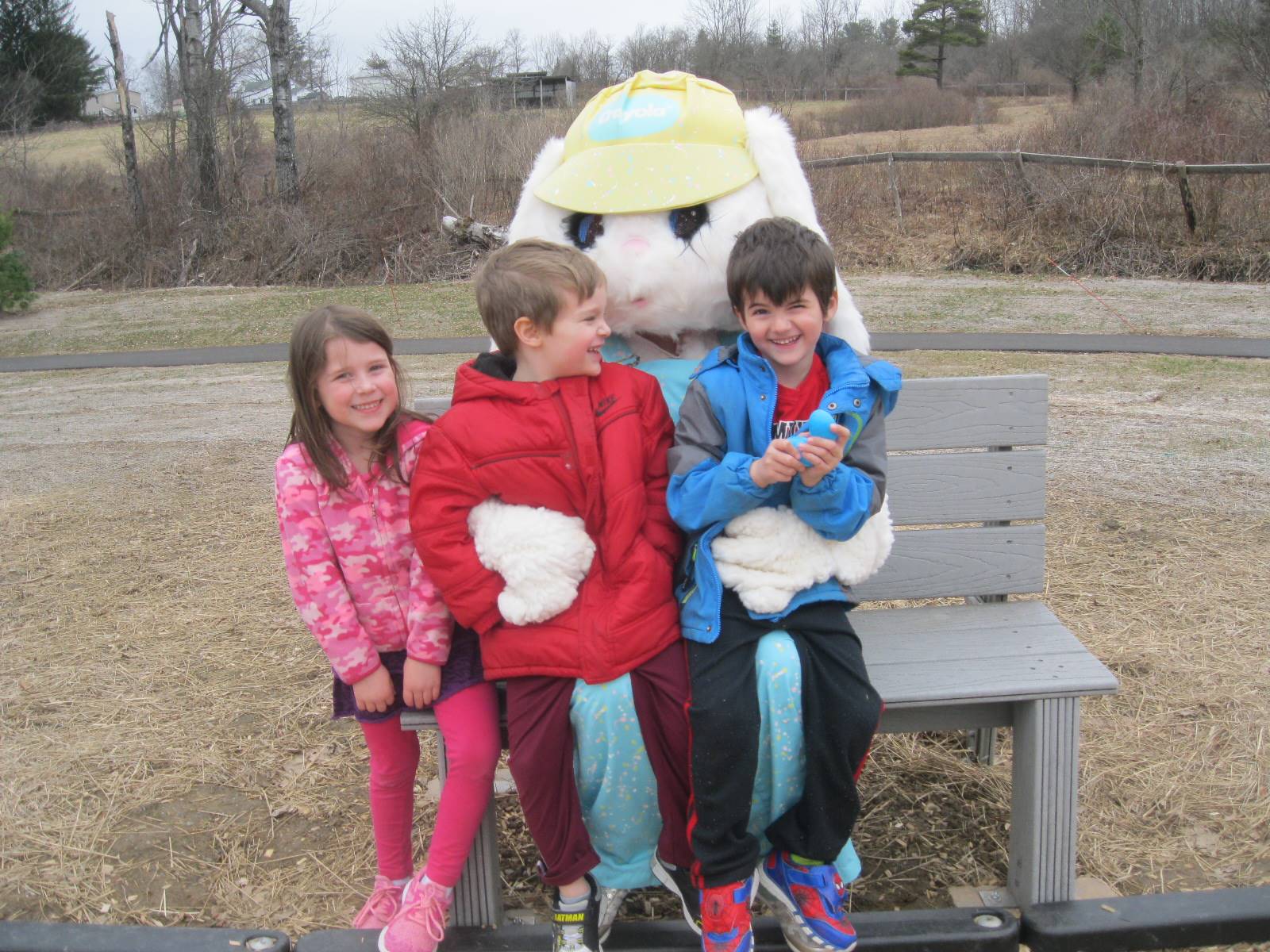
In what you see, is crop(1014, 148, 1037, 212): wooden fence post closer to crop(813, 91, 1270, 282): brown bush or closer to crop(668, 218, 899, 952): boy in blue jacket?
crop(813, 91, 1270, 282): brown bush

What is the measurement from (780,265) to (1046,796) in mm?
1253

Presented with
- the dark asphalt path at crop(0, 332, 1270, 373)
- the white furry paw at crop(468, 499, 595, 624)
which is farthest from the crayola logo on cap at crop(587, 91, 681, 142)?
the dark asphalt path at crop(0, 332, 1270, 373)

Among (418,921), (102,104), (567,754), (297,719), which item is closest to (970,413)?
(567,754)

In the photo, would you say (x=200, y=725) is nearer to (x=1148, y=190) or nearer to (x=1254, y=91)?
(x=1148, y=190)

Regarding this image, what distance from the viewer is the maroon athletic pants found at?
2090 mm

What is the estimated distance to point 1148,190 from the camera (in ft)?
42.3

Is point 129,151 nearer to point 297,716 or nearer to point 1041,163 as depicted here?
point 1041,163

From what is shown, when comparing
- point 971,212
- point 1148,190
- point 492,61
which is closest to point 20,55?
point 492,61

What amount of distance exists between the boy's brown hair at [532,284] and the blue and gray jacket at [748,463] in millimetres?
322

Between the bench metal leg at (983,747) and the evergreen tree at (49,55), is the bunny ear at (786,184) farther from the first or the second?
the evergreen tree at (49,55)

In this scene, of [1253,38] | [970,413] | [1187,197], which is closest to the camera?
[970,413]

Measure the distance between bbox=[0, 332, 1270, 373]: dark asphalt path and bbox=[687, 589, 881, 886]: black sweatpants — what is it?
283 inches

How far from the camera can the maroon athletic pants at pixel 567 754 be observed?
6.86 feet

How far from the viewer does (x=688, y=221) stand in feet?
8.20
